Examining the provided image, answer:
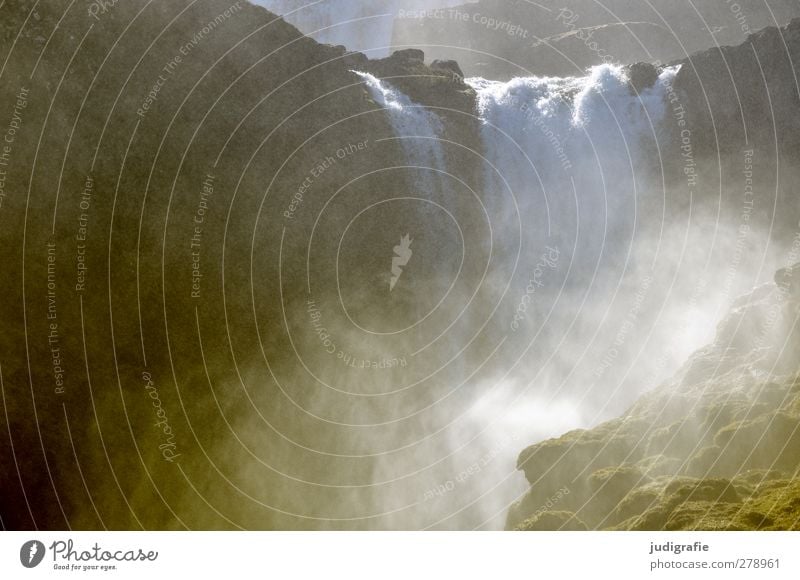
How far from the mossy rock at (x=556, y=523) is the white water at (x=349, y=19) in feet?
33.5

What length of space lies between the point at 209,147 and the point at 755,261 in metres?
12.0

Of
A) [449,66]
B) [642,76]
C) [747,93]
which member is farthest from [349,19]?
[747,93]

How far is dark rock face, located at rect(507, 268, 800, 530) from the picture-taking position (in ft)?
28.8

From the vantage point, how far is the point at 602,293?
13.5m

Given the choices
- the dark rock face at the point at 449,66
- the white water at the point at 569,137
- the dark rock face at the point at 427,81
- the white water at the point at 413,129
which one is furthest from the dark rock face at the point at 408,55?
the white water at the point at 569,137

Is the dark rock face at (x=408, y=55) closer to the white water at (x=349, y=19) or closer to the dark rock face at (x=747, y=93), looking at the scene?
the white water at (x=349, y=19)

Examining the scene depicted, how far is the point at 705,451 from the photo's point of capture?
9.59 metres

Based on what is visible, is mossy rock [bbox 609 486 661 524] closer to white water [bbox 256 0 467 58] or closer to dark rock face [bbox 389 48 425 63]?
white water [bbox 256 0 467 58]

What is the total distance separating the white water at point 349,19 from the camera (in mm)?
13234

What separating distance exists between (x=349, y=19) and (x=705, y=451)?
11.4 meters

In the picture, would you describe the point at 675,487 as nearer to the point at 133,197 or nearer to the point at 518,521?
the point at 518,521

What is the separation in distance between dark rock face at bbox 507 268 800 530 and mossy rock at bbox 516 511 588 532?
30mm

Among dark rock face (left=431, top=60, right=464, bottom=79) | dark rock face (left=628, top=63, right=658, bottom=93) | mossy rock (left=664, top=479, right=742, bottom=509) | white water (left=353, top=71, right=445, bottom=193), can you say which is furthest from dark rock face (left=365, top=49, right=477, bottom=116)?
mossy rock (left=664, top=479, right=742, bottom=509)

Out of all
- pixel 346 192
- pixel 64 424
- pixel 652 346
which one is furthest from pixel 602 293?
pixel 64 424
